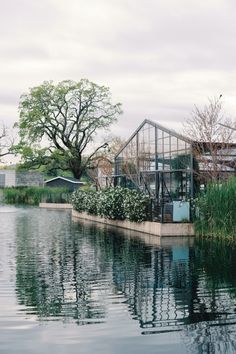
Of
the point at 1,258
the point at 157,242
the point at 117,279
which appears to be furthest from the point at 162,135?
the point at 117,279

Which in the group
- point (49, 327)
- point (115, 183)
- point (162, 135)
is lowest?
point (49, 327)

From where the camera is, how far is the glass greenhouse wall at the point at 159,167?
22.4 metres

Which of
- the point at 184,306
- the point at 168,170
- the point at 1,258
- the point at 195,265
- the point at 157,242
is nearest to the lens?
the point at 184,306

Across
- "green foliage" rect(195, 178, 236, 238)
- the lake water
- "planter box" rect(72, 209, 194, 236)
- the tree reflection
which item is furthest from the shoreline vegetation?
the lake water

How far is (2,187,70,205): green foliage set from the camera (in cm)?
4809

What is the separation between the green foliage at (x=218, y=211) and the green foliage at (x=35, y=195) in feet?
94.7

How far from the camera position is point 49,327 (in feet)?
22.3

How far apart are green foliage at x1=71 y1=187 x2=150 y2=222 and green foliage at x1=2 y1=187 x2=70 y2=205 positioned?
676 inches

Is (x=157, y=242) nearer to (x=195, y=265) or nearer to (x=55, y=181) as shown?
(x=195, y=265)

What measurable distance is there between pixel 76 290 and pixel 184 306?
2100mm

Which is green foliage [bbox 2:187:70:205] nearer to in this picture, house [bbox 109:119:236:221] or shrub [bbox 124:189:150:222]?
house [bbox 109:119:236:221]

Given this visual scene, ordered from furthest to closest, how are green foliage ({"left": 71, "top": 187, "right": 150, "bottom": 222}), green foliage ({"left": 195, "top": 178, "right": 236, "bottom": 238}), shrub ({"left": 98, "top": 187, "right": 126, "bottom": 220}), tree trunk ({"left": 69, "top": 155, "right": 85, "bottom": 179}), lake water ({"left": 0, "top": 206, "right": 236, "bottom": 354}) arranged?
tree trunk ({"left": 69, "top": 155, "right": 85, "bottom": 179}) → shrub ({"left": 98, "top": 187, "right": 126, "bottom": 220}) → green foliage ({"left": 71, "top": 187, "right": 150, "bottom": 222}) → green foliage ({"left": 195, "top": 178, "right": 236, "bottom": 238}) → lake water ({"left": 0, "top": 206, "right": 236, "bottom": 354})

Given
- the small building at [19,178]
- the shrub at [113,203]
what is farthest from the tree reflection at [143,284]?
the small building at [19,178]

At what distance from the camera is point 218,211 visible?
18.5m
